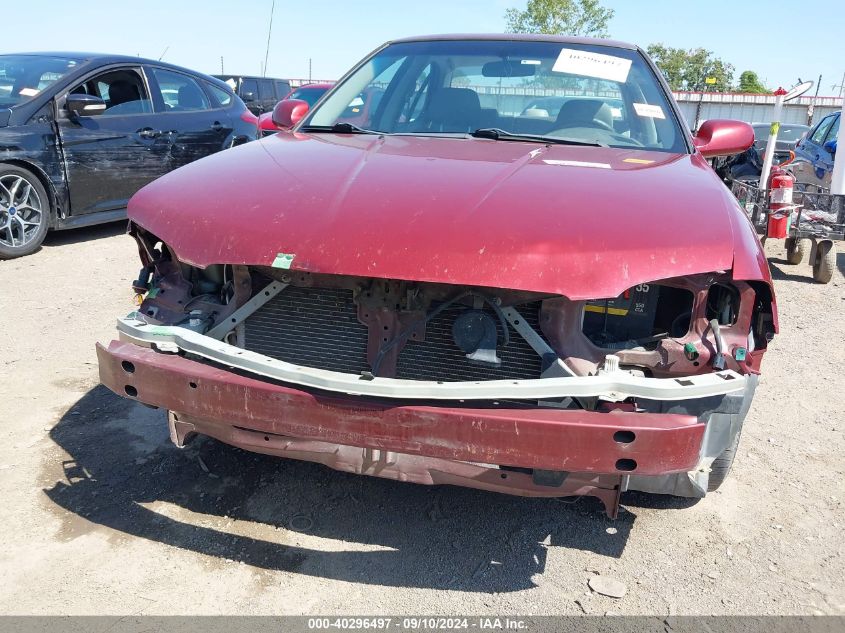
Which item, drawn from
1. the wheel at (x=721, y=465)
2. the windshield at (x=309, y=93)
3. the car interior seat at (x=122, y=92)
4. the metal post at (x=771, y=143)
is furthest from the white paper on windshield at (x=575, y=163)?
the windshield at (x=309, y=93)

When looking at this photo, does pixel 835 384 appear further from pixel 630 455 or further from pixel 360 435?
pixel 360 435

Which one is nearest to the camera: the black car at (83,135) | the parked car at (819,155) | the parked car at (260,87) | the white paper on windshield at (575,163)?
the white paper on windshield at (575,163)

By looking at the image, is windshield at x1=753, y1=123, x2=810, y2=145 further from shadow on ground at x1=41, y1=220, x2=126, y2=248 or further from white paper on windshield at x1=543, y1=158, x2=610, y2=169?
white paper on windshield at x1=543, y1=158, x2=610, y2=169

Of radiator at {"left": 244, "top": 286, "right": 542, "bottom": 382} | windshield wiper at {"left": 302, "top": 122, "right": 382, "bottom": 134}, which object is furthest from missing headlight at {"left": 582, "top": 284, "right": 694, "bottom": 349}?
windshield wiper at {"left": 302, "top": 122, "right": 382, "bottom": 134}

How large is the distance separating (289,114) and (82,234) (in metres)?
4.28

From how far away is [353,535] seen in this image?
266cm

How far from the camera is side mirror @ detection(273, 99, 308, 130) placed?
13.0 feet

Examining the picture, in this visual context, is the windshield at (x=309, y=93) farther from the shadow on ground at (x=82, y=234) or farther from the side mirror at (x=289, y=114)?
the side mirror at (x=289, y=114)

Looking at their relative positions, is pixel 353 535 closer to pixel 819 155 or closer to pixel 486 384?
pixel 486 384

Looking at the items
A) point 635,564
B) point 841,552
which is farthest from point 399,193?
point 841,552

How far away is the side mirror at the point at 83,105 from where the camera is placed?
6.32 meters

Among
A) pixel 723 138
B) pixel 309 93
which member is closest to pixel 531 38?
pixel 723 138

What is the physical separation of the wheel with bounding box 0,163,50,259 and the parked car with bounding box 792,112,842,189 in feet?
28.2

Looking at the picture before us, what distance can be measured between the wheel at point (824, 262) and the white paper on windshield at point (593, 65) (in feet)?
13.3
